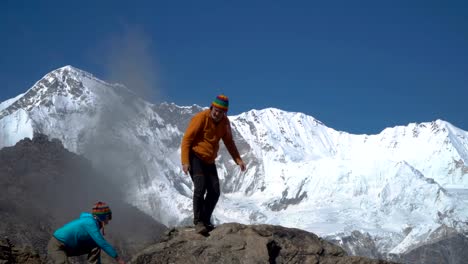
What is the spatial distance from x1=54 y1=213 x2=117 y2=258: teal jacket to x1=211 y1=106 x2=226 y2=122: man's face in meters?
3.51

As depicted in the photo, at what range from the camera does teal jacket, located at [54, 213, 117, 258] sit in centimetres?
1300

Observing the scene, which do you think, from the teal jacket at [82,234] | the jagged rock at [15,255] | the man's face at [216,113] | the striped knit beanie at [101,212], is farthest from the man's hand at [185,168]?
the jagged rock at [15,255]

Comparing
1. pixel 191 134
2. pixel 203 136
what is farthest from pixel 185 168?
pixel 203 136

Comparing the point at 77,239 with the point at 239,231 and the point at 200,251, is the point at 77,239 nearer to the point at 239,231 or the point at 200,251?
the point at 200,251

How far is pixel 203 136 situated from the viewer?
1587 cm

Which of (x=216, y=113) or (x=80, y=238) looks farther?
(x=216, y=113)

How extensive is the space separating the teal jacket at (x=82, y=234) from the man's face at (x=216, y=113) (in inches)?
138

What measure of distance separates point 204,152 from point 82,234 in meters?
3.44

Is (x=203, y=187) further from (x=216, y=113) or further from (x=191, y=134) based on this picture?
(x=216, y=113)

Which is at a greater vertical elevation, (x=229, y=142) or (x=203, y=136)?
(x=229, y=142)

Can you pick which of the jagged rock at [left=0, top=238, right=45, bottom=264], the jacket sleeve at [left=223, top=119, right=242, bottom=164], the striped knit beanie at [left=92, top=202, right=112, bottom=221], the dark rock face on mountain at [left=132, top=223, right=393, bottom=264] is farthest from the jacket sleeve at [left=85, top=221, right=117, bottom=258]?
the jacket sleeve at [left=223, top=119, right=242, bottom=164]

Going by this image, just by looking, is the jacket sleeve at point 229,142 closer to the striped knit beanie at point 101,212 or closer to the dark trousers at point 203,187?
the dark trousers at point 203,187

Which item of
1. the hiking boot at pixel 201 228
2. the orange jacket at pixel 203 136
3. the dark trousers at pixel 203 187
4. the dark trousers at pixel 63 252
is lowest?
the dark trousers at pixel 63 252

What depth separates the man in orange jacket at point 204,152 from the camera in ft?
51.2
